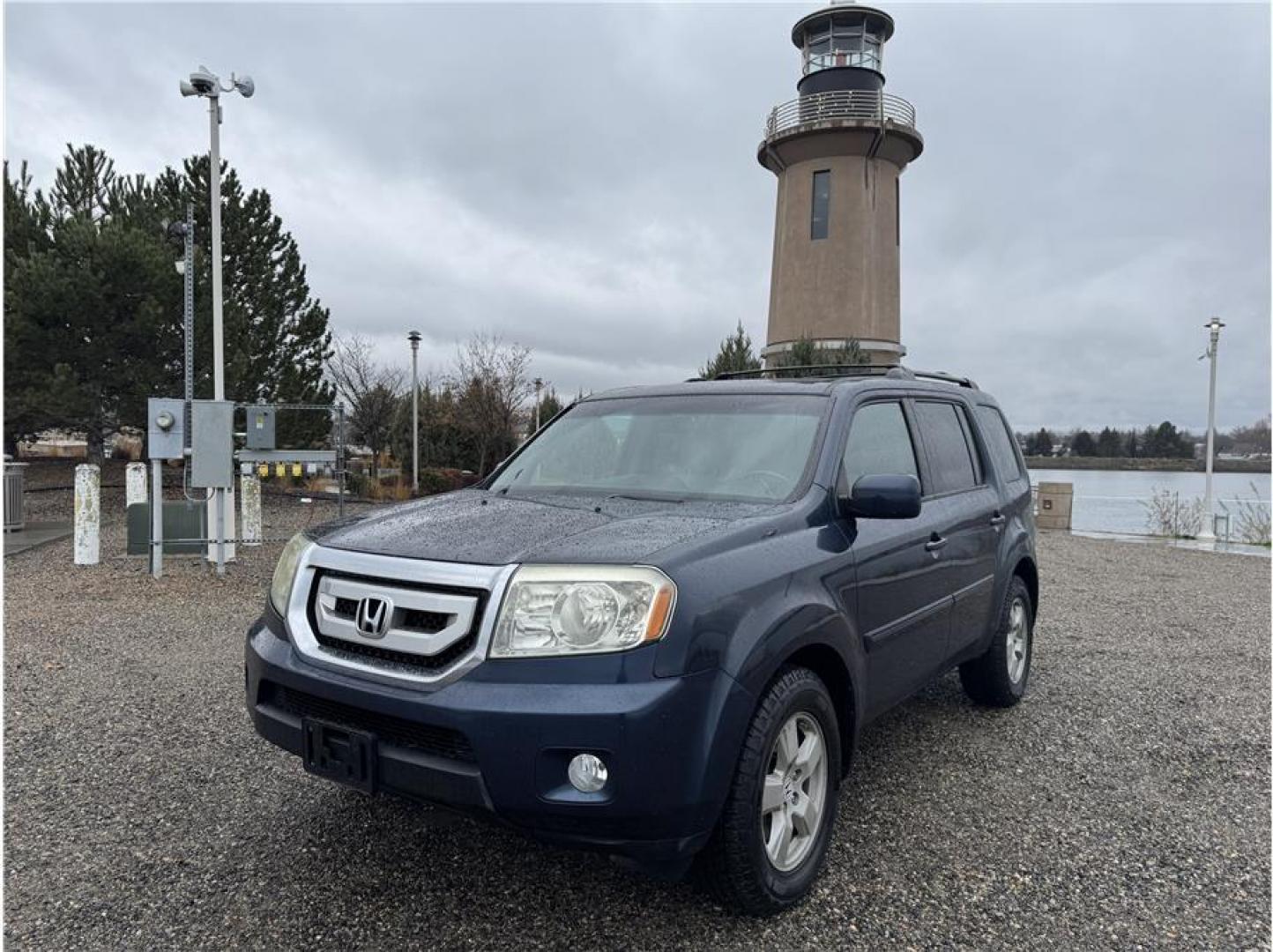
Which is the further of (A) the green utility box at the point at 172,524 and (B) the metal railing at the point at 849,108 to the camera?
(B) the metal railing at the point at 849,108

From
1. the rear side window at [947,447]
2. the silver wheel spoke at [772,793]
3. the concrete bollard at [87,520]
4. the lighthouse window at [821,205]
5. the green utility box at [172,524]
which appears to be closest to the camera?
the silver wheel spoke at [772,793]

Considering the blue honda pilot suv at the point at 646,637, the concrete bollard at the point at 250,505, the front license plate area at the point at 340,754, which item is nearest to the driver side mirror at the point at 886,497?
the blue honda pilot suv at the point at 646,637

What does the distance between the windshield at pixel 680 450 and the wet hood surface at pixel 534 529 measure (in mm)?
221

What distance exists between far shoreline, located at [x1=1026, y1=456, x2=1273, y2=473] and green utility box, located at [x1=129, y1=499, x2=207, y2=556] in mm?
16775

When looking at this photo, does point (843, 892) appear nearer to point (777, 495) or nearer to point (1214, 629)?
point (777, 495)

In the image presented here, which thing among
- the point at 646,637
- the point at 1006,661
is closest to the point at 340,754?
the point at 646,637

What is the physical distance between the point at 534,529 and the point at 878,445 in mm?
1763

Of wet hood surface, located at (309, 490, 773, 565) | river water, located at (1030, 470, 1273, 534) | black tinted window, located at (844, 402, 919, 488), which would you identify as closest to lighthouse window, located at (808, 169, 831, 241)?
river water, located at (1030, 470, 1273, 534)

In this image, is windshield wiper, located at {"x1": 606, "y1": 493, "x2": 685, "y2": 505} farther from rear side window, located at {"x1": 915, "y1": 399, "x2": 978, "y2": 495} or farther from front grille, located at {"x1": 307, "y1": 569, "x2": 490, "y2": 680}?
rear side window, located at {"x1": 915, "y1": 399, "x2": 978, "y2": 495}

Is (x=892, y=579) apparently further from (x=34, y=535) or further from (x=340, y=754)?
(x=34, y=535)

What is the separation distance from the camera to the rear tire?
15.7ft

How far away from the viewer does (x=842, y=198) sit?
24609 mm

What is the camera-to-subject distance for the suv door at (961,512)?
4.07 metres

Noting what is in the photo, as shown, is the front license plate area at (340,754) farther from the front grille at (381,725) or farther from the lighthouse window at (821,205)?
the lighthouse window at (821,205)
